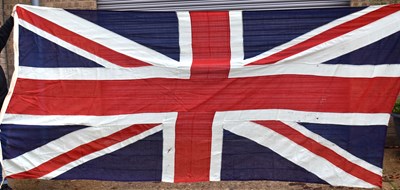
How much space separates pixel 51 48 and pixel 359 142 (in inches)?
119

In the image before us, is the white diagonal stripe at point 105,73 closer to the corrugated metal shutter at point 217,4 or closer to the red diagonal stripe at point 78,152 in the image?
the red diagonal stripe at point 78,152

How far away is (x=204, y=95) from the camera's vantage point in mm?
4246

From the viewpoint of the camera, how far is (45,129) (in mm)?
4266

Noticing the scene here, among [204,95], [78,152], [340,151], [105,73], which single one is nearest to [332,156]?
[340,151]

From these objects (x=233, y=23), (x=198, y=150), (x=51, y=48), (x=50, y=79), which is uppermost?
(x=233, y=23)

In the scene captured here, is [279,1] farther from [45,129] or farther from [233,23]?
[45,129]

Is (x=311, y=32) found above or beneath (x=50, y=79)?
above

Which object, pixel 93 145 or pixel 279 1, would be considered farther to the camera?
pixel 279 1

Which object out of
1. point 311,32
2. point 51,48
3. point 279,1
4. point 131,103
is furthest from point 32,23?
point 279,1

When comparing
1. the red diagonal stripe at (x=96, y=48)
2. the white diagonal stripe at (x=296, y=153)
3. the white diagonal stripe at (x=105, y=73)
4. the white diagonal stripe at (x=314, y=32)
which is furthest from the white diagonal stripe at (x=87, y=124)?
the white diagonal stripe at (x=314, y=32)

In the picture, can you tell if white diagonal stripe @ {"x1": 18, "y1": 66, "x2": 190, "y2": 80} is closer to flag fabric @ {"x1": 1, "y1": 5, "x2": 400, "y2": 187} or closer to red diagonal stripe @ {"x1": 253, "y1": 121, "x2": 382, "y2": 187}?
flag fabric @ {"x1": 1, "y1": 5, "x2": 400, "y2": 187}

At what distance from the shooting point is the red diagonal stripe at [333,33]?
13.4ft

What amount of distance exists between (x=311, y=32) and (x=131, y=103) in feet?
5.93

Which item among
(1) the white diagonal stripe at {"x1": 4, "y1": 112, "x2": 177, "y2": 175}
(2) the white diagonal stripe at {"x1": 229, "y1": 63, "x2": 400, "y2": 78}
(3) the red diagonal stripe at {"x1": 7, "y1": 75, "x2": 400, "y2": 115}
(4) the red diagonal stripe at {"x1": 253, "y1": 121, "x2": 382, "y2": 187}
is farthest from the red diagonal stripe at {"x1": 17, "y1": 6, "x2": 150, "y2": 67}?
(4) the red diagonal stripe at {"x1": 253, "y1": 121, "x2": 382, "y2": 187}
